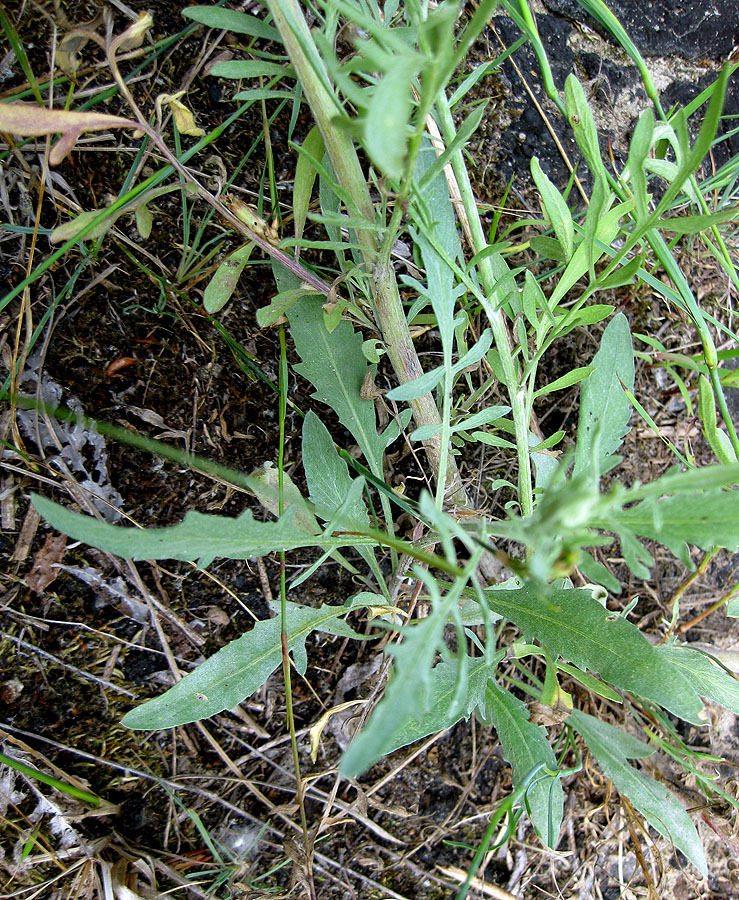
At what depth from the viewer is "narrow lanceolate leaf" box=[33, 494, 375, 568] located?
86 cm

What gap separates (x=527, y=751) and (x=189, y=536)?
0.71 m

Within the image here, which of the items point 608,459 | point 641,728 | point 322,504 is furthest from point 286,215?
point 641,728

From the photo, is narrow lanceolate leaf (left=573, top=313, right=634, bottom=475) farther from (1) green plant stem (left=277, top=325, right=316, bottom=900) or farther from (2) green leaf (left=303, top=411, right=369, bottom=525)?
(1) green plant stem (left=277, top=325, right=316, bottom=900)

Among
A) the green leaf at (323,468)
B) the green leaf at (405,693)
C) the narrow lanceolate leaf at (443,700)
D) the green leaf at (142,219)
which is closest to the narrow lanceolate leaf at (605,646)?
the narrow lanceolate leaf at (443,700)

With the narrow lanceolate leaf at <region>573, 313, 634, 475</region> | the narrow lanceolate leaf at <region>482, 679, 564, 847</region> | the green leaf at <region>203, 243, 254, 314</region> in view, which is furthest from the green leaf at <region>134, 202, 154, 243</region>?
the narrow lanceolate leaf at <region>482, 679, 564, 847</region>

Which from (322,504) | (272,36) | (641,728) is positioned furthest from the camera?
(641,728)

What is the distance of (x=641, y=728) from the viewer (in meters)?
1.53

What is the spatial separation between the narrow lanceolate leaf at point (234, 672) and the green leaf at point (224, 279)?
0.58m

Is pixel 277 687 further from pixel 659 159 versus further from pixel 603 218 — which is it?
pixel 659 159

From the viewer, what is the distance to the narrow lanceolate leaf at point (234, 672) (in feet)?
3.45

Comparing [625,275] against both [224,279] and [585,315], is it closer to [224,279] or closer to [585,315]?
[585,315]

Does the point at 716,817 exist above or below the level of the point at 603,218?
below

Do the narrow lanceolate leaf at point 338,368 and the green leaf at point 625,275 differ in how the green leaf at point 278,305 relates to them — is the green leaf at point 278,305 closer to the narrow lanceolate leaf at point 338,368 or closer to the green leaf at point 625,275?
the narrow lanceolate leaf at point 338,368

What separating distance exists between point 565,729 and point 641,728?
243mm
